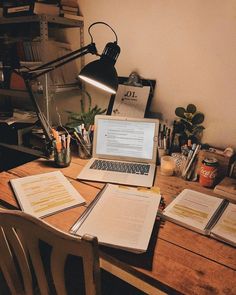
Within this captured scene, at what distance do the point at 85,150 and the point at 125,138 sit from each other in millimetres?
244

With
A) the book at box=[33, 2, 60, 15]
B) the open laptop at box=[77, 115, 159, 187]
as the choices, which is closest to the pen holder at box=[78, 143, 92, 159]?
the open laptop at box=[77, 115, 159, 187]

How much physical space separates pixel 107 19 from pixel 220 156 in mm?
1085

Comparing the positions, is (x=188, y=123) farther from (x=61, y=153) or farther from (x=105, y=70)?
(x=61, y=153)

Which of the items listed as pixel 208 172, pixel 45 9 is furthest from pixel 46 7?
pixel 208 172

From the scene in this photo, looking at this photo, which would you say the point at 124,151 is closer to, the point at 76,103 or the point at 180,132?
the point at 180,132

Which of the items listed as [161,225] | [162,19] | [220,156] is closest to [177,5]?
[162,19]

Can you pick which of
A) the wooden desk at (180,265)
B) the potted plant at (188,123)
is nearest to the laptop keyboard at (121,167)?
the potted plant at (188,123)

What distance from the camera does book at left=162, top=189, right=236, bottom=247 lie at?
3.05ft

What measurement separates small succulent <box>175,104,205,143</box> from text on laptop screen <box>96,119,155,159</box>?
156 millimetres

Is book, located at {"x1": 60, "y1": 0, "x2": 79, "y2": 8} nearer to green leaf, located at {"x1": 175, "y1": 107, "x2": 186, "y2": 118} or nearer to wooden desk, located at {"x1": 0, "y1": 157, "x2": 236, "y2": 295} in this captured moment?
green leaf, located at {"x1": 175, "y1": 107, "x2": 186, "y2": 118}

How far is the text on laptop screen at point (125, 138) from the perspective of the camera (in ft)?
4.76

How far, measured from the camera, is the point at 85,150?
153cm

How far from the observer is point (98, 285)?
2.34 ft

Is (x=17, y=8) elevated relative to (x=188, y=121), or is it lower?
elevated
